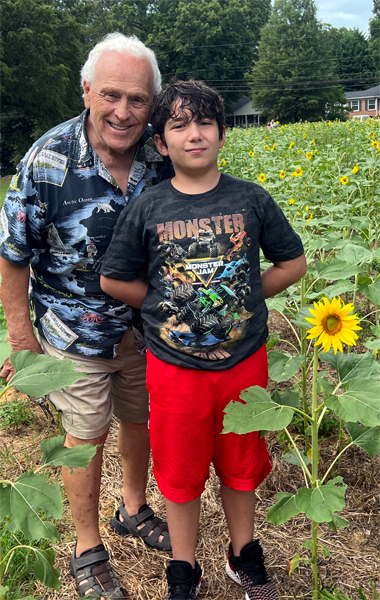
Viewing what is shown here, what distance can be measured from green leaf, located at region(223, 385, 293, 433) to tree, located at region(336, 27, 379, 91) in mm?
56090

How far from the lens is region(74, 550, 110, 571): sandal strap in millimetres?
2025

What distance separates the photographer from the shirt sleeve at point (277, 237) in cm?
166

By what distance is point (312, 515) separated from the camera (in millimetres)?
1441

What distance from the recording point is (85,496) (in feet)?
6.61

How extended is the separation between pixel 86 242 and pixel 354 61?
58.0 meters

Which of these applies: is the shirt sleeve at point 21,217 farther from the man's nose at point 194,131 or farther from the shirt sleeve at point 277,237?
the shirt sleeve at point 277,237

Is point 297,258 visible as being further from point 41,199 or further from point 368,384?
point 41,199

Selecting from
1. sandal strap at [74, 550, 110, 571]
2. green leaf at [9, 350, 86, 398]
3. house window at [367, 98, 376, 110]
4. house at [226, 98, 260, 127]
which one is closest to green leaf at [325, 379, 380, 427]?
green leaf at [9, 350, 86, 398]

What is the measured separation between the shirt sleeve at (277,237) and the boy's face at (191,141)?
227 millimetres

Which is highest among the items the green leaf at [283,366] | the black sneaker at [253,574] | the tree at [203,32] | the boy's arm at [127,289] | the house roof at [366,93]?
the tree at [203,32]

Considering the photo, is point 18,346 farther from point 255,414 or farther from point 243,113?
point 243,113

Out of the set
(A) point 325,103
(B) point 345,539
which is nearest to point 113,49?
(B) point 345,539

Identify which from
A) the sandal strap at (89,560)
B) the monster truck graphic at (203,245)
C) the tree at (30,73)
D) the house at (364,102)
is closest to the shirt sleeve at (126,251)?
the monster truck graphic at (203,245)

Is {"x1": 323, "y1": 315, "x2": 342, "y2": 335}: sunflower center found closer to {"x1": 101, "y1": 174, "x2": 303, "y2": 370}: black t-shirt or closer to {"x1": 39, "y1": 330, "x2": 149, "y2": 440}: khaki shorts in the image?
{"x1": 101, "y1": 174, "x2": 303, "y2": 370}: black t-shirt
